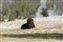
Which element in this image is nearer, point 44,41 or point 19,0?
point 44,41

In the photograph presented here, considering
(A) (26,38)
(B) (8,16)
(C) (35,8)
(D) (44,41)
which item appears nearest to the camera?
(D) (44,41)

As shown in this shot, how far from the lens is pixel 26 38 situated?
16.0 feet

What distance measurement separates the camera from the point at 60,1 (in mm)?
9344

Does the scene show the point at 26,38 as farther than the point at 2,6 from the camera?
No

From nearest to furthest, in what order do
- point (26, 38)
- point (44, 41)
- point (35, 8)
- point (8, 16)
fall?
1. point (44, 41)
2. point (26, 38)
3. point (8, 16)
4. point (35, 8)

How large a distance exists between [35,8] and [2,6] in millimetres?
1381

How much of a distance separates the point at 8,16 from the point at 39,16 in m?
1.30

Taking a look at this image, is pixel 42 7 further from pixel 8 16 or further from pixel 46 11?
pixel 8 16

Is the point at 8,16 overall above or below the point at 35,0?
below

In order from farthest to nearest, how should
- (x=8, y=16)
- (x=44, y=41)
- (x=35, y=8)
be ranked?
(x=35, y=8) → (x=8, y=16) → (x=44, y=41)

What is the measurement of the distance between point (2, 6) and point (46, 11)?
1863 mm

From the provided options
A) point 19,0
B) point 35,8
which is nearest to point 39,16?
point 35,8

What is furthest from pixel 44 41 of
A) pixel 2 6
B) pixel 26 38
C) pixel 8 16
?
pixel 2 6

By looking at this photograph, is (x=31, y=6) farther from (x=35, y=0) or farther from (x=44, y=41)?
(x=44, y=41)
